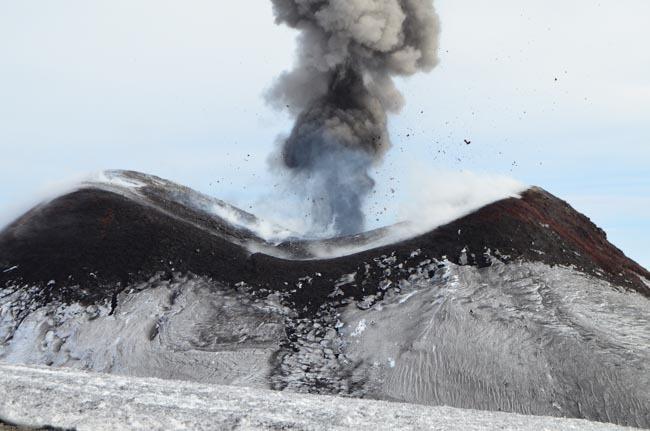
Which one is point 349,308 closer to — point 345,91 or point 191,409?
point 191,409

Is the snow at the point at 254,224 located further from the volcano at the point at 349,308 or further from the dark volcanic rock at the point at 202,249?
the volcano at the point at 349,308

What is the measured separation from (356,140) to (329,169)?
3.34m

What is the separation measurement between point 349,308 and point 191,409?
17460 mm

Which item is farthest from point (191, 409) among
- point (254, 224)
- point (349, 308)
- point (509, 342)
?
point (254, 224)

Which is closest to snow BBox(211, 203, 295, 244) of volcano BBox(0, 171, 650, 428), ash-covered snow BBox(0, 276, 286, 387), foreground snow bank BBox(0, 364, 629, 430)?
volcano BBox(0, 171, 650, 428)

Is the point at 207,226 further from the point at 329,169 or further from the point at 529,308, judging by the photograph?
the point at 529,308

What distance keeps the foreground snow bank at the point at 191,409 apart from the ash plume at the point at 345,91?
37.9m

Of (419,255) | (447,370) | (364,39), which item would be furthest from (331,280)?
(364,39)

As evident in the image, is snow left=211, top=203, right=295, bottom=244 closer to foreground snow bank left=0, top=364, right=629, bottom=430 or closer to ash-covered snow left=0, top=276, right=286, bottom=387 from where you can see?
ash-covered snow left=0, top=276, right=286, bottom=387

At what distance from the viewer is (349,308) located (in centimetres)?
4178

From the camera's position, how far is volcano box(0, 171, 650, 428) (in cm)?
3656

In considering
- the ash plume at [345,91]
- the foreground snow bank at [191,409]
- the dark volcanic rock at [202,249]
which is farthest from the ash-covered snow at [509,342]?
the ash plume at [345,91]

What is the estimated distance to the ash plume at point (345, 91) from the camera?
6406cm

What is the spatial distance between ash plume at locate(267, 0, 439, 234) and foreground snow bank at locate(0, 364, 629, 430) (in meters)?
37.9
